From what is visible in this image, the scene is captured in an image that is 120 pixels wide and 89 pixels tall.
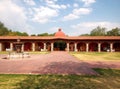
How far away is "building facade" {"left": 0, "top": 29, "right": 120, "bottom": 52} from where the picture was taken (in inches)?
1578

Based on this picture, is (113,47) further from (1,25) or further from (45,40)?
(1,25)

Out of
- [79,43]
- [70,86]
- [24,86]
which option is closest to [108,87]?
[70,86]

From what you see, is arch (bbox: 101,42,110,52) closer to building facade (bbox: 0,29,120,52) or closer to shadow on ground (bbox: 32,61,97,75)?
building facade (bbox: 0,29,120,52)

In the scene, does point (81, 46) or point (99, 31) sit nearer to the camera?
point (81, 46)

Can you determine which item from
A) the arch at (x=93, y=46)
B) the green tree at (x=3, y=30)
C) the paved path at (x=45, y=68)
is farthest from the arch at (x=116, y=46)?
the green tree at (x=3, y=30)

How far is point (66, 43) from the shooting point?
41781 mm

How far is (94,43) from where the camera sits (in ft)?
146

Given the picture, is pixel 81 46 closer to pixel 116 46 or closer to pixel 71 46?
pixel 71 46

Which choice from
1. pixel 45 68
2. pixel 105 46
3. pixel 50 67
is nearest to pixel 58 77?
pixel 45 68

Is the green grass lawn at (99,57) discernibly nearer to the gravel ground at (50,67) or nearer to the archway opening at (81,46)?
the gravel ground at (50,67)

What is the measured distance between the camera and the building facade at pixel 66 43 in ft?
132

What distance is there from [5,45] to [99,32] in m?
50.5

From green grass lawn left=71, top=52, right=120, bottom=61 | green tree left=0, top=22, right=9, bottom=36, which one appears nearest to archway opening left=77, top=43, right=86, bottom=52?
green grass lawn left=71, top=52, right=120, bottom=61

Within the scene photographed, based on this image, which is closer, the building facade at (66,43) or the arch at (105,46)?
the building facade at (66,43)
